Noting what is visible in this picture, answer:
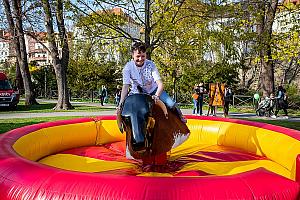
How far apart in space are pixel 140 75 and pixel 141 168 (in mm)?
1451

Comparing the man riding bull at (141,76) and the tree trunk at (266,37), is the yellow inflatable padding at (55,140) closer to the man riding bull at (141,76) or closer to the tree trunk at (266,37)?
the man riding bull at (141,76)

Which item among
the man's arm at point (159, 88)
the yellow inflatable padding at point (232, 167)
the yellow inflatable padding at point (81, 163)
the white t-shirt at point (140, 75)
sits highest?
the white t-shirt at point (140, 75)

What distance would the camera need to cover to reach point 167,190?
3.13m

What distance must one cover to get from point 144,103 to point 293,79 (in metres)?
33.7

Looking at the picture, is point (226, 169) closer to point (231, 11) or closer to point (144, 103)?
point (144, 103)

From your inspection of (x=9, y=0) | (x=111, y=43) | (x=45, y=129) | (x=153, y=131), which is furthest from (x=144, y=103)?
(x=9, y=0)

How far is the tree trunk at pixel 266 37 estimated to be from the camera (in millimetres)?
13448

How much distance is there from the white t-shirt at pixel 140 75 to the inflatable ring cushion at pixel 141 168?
1.33 meters

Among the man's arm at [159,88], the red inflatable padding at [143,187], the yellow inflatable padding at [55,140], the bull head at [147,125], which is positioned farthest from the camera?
the yellow inflatable padding at [55,140]

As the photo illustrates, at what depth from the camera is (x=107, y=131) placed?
811cm

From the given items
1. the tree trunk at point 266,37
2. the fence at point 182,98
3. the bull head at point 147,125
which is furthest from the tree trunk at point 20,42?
the bull head at point 147,125

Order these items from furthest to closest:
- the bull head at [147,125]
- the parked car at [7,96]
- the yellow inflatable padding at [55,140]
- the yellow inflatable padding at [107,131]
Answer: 1. the parked car at [7,96]
2. the yellow inflatable padding at [107,131]
3. the yellow inflatable padding at [55,140]
4. the bull head at [147,125]

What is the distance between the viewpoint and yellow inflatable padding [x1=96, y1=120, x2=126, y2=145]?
809 centimetres

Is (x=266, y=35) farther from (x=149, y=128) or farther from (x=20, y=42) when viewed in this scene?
(x=20, y=42)
